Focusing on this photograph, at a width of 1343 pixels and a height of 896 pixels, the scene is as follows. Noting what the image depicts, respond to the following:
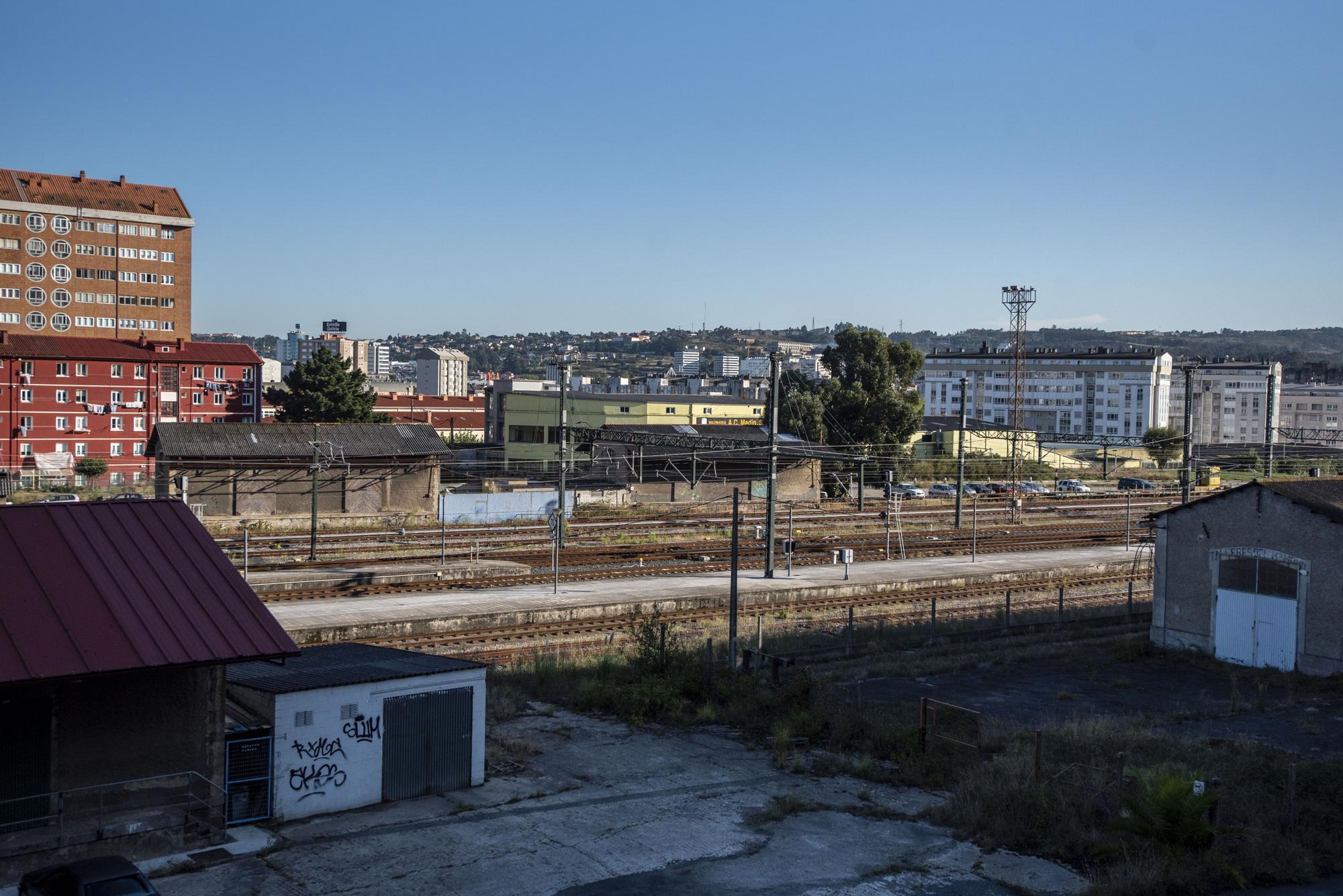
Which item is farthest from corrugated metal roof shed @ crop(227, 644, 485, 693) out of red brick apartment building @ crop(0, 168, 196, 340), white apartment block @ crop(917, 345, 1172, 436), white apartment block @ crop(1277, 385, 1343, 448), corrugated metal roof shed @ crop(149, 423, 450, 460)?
white apartment block @ crop(1277, 385, 1343, 448)

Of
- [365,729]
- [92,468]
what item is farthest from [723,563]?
[92,468]

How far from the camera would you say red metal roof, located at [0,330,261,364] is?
6378 cm

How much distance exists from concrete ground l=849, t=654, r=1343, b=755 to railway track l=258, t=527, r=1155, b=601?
14509 mm

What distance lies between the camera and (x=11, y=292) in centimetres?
8262

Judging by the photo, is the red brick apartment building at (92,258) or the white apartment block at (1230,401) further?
the white apartment block at (1230,401)

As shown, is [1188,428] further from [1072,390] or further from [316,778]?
[1072,390]

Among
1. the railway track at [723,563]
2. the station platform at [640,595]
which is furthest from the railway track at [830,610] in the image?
the railway track at [723,563]

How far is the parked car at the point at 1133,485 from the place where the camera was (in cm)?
7212

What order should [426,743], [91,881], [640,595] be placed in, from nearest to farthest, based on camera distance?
1. [91,881]
2. [426,743]
3. [640,595]

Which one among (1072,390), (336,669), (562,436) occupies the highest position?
(1072,390)

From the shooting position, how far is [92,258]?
84562 mm

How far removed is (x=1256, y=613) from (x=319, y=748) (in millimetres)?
20727

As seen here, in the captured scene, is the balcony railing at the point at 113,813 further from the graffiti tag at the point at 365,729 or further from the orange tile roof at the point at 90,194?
the orange tile roof at the point at 90,194

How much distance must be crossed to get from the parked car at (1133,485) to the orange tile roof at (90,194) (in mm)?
72158
